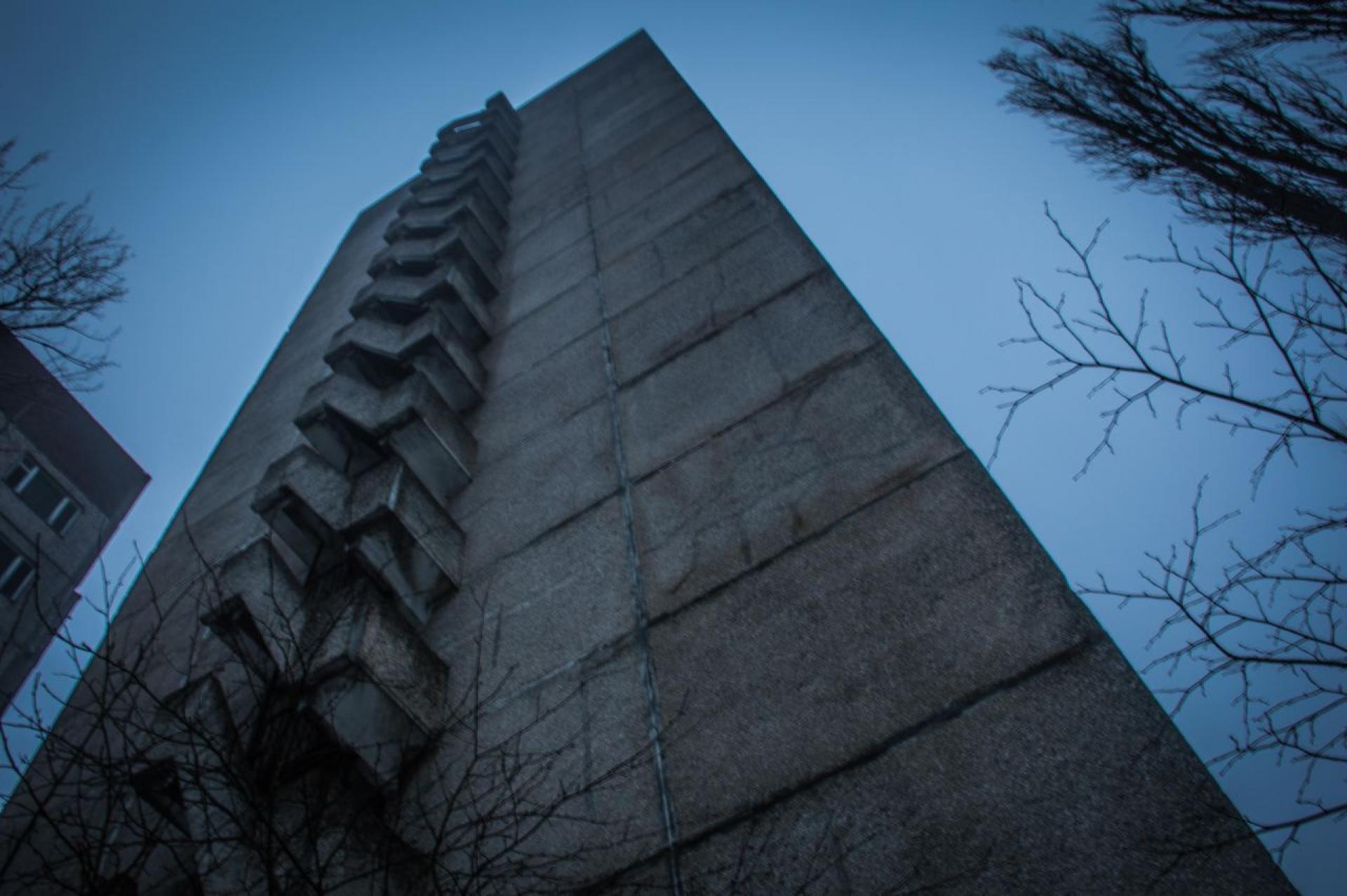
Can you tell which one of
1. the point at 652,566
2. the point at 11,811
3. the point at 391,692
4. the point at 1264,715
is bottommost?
the point at 1264,715

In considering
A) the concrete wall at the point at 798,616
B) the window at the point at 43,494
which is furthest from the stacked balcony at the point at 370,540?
the window at the point at 43,494

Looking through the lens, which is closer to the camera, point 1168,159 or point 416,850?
point 416,850

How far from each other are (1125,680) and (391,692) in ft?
9.85

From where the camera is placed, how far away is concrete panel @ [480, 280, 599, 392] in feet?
21.9

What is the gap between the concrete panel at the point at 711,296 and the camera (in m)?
5.48

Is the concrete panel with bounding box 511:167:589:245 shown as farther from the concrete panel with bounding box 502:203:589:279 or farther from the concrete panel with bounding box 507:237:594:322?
the concrete panel with bounding box 507:237:594:322

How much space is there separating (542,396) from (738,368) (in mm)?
1785

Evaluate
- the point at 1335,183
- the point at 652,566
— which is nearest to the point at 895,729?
the point at 652,566

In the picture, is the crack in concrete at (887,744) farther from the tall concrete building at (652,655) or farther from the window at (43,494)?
the window at (43,494)

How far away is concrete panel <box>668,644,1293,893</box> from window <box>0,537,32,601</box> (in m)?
22.9

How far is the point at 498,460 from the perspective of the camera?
5699 mm

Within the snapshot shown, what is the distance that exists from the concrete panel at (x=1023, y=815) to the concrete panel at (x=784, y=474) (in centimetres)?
115

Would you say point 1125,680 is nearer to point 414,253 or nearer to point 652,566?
point 652,566

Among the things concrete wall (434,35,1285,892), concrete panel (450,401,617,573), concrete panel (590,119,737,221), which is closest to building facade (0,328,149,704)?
concrete panel (590,119,737,221)
